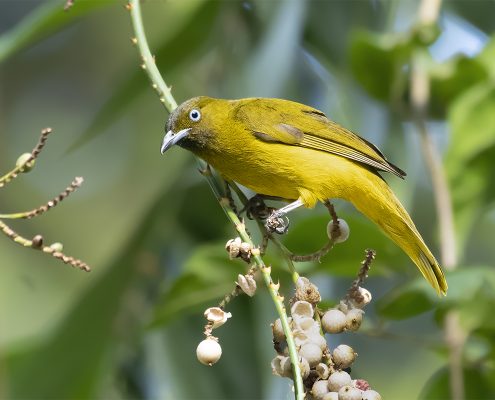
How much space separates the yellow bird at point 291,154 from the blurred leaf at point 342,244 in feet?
0.25

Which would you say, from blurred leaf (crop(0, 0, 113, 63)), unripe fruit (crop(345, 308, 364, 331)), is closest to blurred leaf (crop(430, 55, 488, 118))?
blurred leaf (crop(0, 0, 113, 63))

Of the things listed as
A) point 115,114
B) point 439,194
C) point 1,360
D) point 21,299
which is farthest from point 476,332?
point 21,299

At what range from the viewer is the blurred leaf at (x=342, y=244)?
3486 mm

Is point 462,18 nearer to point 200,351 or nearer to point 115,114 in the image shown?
point 115,114

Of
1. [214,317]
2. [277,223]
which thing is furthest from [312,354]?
[277,223]

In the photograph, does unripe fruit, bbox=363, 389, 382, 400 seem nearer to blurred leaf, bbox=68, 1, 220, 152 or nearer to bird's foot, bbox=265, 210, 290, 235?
bird's foot, bbox=265, 210, 290, 235

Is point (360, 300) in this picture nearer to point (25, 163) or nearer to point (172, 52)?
point (25, 163)

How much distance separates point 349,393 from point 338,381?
51mm

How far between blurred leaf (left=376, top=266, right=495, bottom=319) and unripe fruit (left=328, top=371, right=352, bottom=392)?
1.46m

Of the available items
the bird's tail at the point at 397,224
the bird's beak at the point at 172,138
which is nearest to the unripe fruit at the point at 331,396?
the bird's tail at the point at 397,224

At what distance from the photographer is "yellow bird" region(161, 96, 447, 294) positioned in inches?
142

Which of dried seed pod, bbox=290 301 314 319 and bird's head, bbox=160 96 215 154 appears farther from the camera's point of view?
bird's head, bbox=160 96 215 154

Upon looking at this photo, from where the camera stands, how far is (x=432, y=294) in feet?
11.1

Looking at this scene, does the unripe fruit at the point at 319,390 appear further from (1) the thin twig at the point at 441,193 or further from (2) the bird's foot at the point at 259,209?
(1) the thin twig at the point at 441,193
